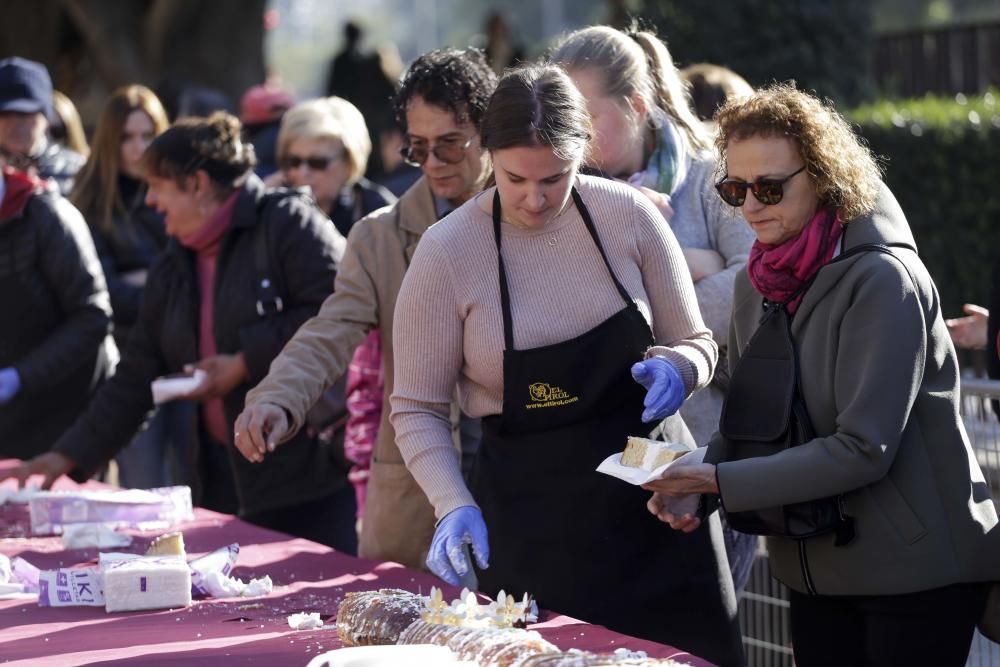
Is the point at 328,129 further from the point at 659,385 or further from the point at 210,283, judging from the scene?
the point at 659,385

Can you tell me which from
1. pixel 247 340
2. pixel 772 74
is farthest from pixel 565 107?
pixel 772 74

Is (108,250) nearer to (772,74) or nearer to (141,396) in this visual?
(141,396)

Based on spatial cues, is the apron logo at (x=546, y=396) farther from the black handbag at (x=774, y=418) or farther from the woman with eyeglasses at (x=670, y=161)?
the woman with eyeglasses at (x=670, y=161)

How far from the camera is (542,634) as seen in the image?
2791 millimetres

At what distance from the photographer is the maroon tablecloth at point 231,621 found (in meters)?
2.76

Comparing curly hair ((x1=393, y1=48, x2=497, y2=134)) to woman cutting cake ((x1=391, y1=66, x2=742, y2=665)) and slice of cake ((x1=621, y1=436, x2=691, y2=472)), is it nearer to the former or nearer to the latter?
woman cutting cake ((x1=391, y1=66, x2=742, y2=665))

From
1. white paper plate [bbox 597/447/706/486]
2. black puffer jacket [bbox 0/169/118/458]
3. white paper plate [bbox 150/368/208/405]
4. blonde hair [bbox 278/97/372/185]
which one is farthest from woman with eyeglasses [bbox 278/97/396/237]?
white paper plate [bbox 597/447/706/486]

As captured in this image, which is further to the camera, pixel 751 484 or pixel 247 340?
pixel 247 340

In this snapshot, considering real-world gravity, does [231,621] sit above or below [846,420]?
below

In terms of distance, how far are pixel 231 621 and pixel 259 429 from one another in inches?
20.0

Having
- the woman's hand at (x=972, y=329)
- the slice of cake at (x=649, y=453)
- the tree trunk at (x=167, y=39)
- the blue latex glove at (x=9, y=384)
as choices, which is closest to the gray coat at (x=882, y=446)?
the slice of cake at (x=649, y=453)

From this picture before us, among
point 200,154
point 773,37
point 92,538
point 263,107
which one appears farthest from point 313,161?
point 773,37

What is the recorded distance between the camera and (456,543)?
2.98 meters

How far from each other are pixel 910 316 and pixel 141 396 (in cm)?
259
